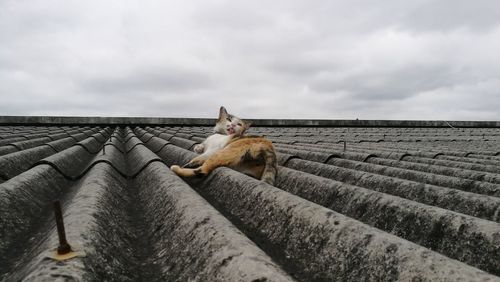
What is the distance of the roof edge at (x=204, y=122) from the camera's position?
29.3 ft

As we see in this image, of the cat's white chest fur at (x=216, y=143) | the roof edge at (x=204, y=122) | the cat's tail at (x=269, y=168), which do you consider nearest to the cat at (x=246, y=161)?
the cat's tail at (x=269, y=168)

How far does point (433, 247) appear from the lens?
52.6 inches

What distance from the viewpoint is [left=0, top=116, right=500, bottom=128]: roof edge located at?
29.3 feet

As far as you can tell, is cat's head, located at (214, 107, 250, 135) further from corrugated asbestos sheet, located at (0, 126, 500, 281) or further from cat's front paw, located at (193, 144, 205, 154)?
corrugated asbestos sheet, located at (0, 126, 500, 281)

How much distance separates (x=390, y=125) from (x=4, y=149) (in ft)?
35.6

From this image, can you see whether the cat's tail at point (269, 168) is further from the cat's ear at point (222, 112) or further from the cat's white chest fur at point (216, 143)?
the cat's ear at point (222, 112)

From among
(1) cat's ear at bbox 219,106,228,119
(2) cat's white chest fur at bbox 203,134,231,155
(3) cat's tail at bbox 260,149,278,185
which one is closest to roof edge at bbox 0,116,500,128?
(1) cat's ear at bbox 219,106,228,119

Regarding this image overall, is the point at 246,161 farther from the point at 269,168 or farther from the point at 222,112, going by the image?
the point at 222,112

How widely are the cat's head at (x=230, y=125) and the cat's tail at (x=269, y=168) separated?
2.52 ft

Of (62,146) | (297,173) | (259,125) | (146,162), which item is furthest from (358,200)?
(259,125)

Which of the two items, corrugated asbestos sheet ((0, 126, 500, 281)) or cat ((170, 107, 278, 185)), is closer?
corrugated asbestos sheet ((0, 126, 500, 281))

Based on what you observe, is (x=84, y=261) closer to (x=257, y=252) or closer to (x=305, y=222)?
(x=257, y=252)

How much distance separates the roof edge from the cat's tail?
768cm

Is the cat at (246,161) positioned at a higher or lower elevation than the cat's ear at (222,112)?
lower
